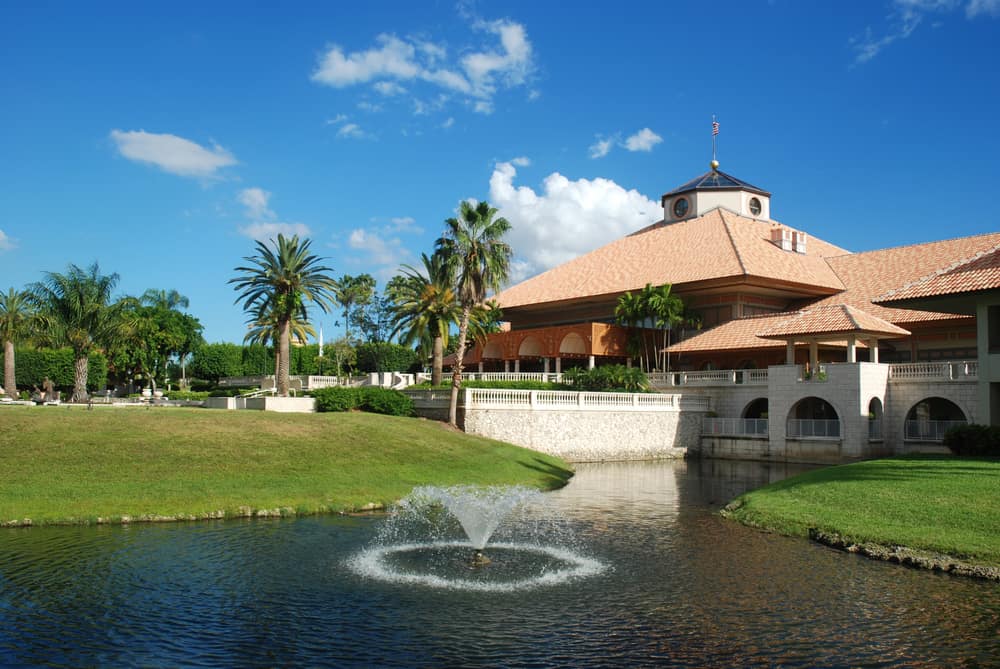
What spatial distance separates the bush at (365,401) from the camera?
4125 cm

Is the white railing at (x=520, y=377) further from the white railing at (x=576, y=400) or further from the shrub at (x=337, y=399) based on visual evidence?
the shrub at (x=337, y=399)

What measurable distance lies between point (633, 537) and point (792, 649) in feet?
30.5

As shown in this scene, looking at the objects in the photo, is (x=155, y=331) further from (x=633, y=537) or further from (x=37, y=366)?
(x=633, y=537)

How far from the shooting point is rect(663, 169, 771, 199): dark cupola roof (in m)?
81.8

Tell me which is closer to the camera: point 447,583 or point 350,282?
point 447,583


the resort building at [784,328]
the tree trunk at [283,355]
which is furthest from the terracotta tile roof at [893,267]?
the tree trunk at [283,355]

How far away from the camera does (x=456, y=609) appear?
14562 millimetres

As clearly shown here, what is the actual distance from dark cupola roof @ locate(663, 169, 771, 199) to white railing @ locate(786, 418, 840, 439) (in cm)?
3915

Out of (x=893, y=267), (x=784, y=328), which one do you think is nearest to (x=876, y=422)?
(x=784, y=328)

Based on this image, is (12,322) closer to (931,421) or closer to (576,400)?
(576,400)

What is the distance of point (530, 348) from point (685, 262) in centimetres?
1410

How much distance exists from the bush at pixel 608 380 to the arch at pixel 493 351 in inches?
738

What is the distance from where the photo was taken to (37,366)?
225 feet

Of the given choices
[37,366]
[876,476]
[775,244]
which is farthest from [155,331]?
[876,476]
